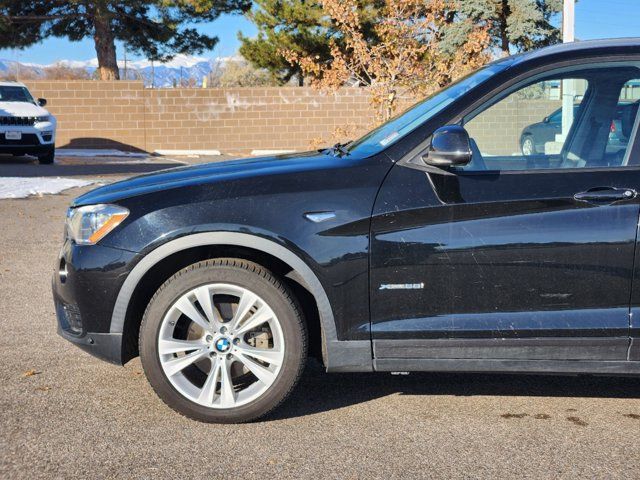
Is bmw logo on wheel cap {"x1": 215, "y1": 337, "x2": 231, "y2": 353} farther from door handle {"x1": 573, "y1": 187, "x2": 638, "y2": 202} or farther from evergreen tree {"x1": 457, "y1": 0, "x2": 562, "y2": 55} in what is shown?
evergreen tree {"x1": 457, "y1": 0, "x2": 562, "y2": 55}

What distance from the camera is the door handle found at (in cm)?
411

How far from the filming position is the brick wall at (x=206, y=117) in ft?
97.8

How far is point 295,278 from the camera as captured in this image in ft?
14.3

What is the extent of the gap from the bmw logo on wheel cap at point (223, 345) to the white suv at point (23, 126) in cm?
1919

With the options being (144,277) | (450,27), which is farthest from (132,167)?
(144,277)

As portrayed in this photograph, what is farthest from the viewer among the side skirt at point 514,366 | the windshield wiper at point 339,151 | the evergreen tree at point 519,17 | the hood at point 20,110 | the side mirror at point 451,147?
the evergreen tree at point 519,17

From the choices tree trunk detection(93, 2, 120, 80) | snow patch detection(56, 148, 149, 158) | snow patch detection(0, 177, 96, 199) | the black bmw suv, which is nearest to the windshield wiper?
the black bmw suv

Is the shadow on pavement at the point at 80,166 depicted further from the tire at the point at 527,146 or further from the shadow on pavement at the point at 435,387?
the tire at the point at 527,146

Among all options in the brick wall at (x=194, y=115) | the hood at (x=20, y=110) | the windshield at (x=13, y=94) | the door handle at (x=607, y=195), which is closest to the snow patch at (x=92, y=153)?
the brick wall at (x=194, y=115)

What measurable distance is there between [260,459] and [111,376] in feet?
5.20

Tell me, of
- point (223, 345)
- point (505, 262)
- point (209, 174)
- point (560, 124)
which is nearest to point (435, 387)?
point (505, 262)

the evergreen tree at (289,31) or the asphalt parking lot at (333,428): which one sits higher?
the evergreen tree at (289,31)

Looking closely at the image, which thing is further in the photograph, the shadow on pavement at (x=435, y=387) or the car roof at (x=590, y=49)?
the shadow on pavement at (x=435, y=387)

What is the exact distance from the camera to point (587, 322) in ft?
13.6
